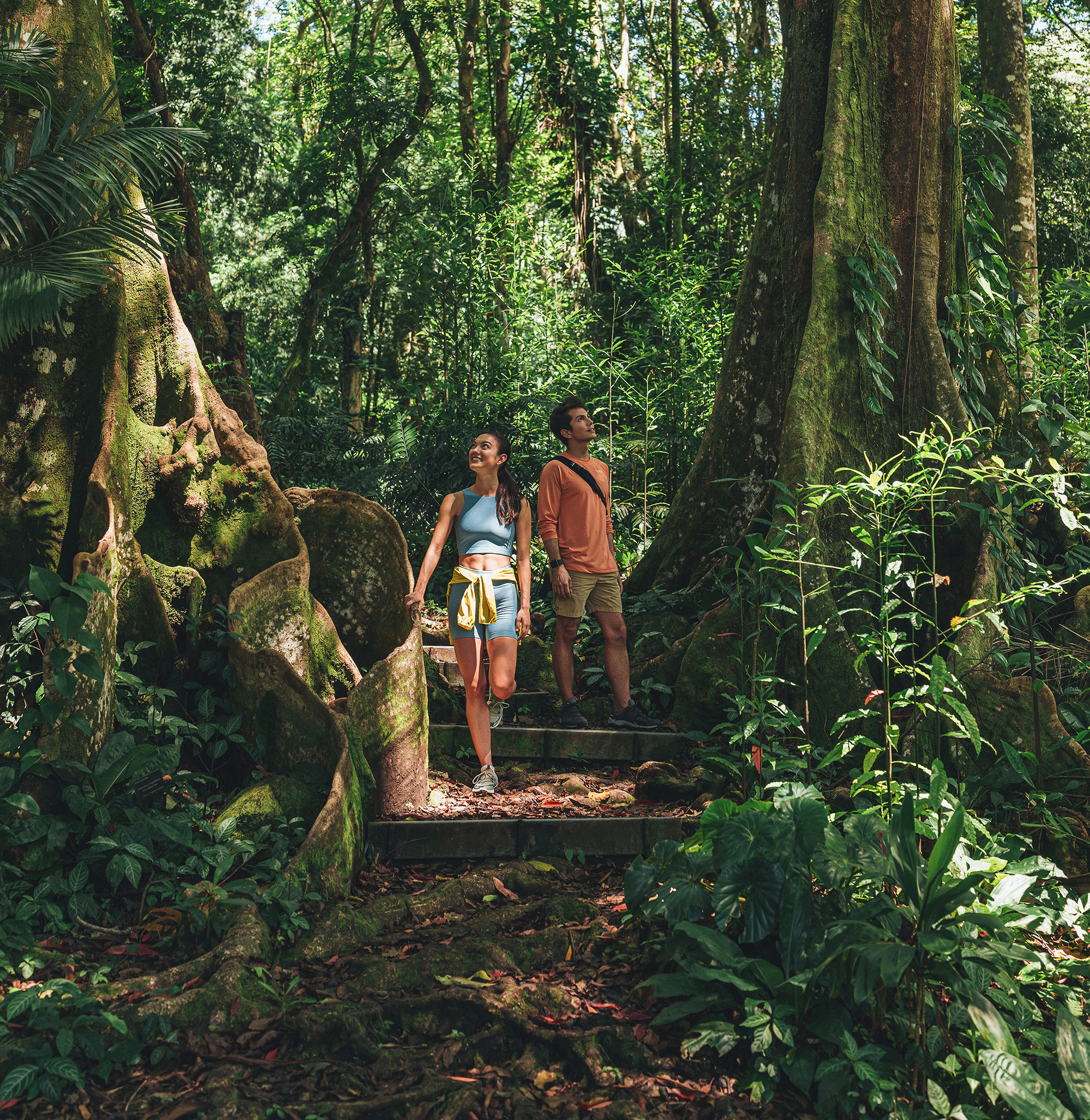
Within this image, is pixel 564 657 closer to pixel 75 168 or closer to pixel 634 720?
pixel 634 720

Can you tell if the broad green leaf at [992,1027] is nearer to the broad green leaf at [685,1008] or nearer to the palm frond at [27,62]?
the broad green leaf at [685,1008]

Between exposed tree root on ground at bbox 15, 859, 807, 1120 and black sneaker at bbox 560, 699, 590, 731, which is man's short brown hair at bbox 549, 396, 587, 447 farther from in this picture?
exposed tree root on ground at bbox 15, 859, 807, 1120

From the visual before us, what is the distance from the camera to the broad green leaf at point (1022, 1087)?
244 centimetres

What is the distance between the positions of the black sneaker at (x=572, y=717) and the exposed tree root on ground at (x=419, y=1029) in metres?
1.96

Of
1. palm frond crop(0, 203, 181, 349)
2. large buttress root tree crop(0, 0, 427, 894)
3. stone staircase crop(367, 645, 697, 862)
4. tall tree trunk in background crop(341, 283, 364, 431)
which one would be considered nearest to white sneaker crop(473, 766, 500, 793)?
large buttress root tree crop(0, 0, 427, 894)

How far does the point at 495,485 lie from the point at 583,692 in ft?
6.10

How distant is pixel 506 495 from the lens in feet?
16.2

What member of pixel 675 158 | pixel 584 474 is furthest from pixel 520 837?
pixel 675 158

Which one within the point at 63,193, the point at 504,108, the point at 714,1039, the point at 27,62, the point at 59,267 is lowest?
the point at 714,1039

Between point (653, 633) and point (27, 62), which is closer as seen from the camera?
point (27, 62)

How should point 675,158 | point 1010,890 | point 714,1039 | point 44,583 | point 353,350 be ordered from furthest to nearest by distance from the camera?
point 353,350, point 675,158, point 44,583, point 1010,890, point 714,1039

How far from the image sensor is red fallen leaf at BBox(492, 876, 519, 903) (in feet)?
12.6

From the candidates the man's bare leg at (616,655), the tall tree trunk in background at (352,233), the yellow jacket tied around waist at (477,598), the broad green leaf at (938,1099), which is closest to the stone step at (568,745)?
the man's bare leg at (616,655)

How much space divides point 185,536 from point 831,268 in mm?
3913
